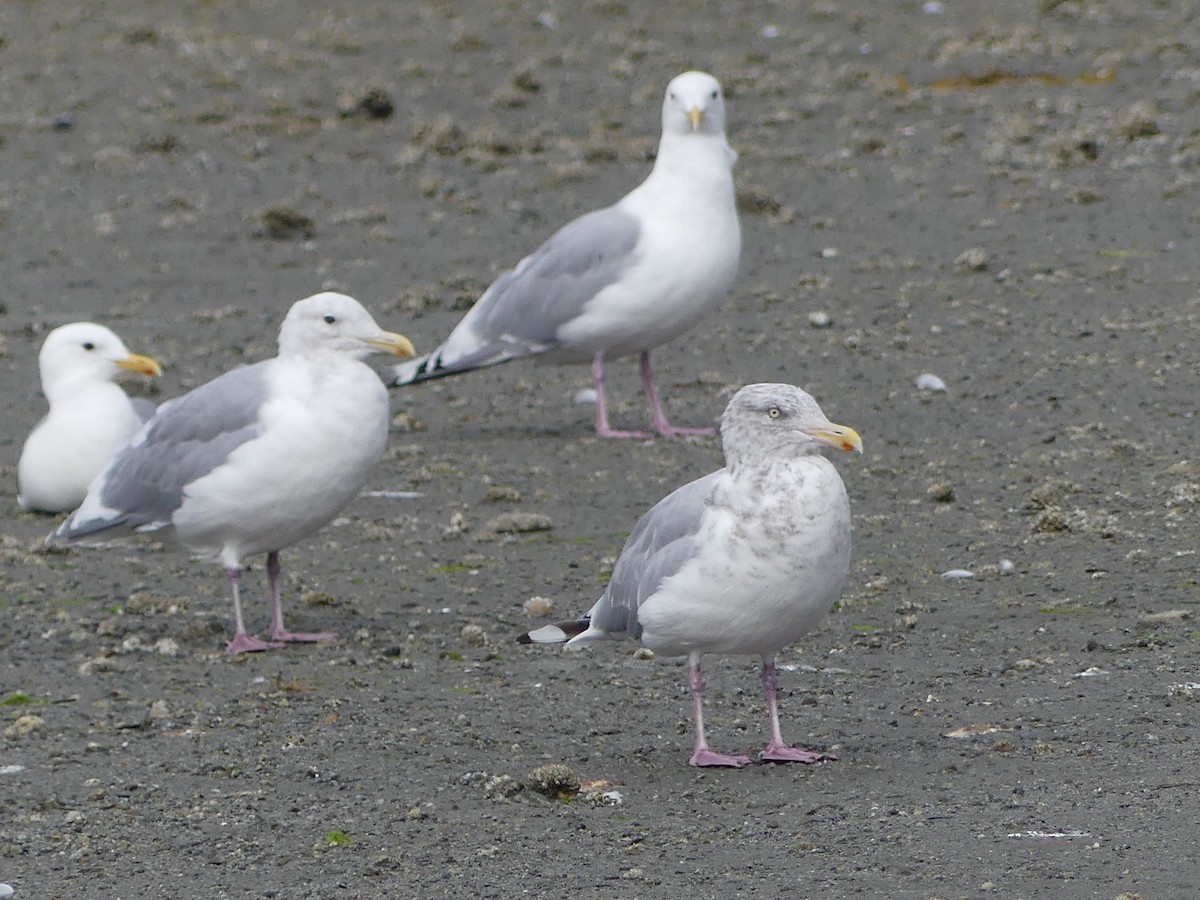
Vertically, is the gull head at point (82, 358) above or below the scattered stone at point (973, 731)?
above

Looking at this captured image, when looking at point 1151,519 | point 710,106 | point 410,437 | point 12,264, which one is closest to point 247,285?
point 12,264

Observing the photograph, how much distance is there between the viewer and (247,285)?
1181cm

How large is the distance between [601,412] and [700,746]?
12.8 feet

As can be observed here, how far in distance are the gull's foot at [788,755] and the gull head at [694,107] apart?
14.4 ft

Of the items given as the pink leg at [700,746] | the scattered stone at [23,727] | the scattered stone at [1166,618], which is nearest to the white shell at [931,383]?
the scattered stone at [1166,618]

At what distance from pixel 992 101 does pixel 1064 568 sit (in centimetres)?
764

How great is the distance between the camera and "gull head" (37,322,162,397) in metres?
8.70

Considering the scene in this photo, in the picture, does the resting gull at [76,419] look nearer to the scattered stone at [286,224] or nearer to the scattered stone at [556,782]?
the scattered stone at [556,782]

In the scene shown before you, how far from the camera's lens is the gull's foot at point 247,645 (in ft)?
22.3

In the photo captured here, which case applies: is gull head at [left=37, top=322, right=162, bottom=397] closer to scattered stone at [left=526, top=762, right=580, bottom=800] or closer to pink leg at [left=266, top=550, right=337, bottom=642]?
pink leg at [left=266, top=550, right=337, bottom=642]

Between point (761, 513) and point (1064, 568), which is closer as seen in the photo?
point (761, 513)

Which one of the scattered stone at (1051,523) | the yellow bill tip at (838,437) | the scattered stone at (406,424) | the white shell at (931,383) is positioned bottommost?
the scattered stone at (1051,523)

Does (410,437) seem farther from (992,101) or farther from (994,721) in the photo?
(992,101)

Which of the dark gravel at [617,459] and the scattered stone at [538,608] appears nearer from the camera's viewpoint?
the dark gravel at [617,459]
